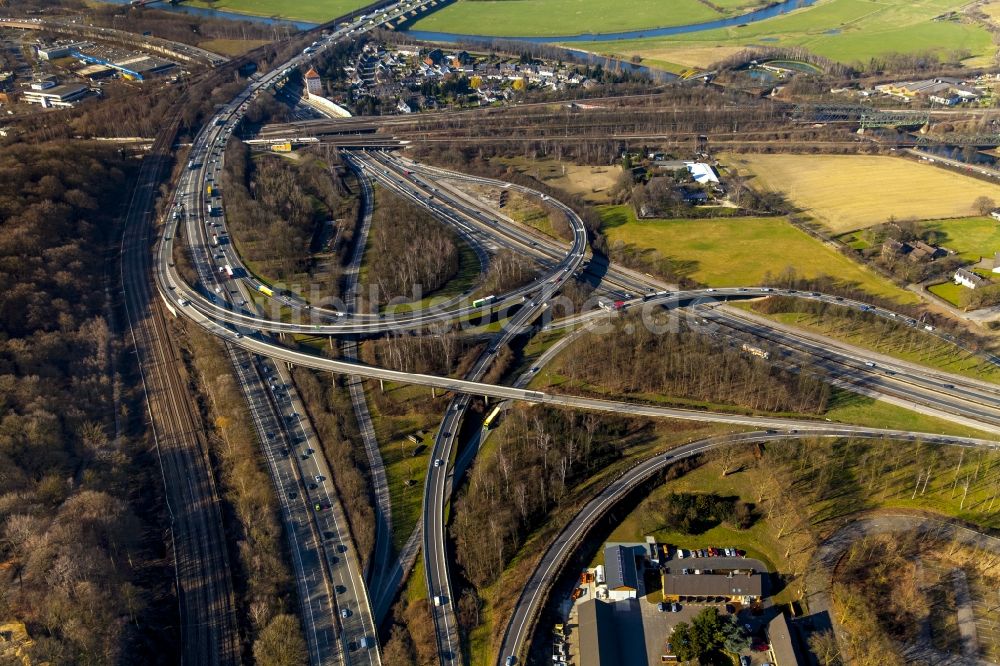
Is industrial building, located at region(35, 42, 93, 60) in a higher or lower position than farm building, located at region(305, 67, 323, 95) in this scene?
higher

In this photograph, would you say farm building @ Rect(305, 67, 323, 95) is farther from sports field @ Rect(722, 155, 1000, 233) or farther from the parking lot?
the parking lot

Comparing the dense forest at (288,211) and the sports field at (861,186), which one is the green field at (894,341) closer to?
the sports field at (861,186)

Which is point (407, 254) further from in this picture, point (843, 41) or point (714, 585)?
point (843, 41)

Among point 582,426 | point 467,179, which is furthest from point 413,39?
point 582,426

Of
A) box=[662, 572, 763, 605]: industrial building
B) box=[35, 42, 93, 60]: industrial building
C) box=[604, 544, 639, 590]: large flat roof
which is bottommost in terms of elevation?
box=[662, 572, 763, 605]: industrial building

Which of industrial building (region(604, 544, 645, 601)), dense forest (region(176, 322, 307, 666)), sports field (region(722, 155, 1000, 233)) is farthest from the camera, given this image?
sports field (region(722, 155, 1000, 233))

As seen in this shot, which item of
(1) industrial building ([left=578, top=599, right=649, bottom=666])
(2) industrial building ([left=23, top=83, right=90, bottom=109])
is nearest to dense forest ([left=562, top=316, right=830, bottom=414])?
(1) industrial building ([left=578, top=599, right=649, bottom=666])

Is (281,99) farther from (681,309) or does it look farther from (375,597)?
(375,597)

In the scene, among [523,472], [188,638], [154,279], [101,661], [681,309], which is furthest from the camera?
[154,279]
